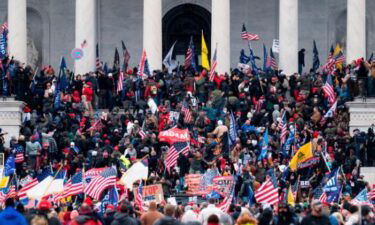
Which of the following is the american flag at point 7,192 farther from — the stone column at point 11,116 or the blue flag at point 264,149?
the stone column at point 11,116

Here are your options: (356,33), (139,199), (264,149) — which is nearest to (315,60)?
(356,33)

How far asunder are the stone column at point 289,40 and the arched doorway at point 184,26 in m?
12.0

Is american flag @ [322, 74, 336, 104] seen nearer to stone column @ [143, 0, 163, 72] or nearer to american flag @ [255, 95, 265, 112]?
american flag @ [255, 95, 265, 112]

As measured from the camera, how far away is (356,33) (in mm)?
81000

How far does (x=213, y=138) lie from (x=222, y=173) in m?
5.57

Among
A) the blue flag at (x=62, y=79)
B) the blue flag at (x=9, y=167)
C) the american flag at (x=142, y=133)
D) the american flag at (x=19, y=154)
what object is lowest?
the blue flag at (x=9, y=167)

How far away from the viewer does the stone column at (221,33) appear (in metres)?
82.0

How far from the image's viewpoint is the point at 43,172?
214ft

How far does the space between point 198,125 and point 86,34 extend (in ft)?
42.6

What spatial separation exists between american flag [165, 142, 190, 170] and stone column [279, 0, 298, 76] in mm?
16562

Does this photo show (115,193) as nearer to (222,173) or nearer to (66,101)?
(222,173)

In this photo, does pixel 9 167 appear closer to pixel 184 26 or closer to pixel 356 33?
pixel 356 33

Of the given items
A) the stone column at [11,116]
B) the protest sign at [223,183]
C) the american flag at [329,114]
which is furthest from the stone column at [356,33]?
the protest sign at [223,183]

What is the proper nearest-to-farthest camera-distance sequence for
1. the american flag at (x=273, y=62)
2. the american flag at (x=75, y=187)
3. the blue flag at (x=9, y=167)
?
the american flag at (x=75, y=187)
the blue flag at (x=9, y=167)
the american flag at (x=273, y=62)
